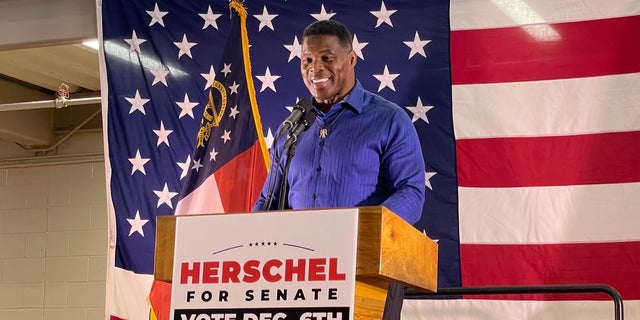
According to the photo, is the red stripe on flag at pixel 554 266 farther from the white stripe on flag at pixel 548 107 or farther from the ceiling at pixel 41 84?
the ceiling at pixel 41 84

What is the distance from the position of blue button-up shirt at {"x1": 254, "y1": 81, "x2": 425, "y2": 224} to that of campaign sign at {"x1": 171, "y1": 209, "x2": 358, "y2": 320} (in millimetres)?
501

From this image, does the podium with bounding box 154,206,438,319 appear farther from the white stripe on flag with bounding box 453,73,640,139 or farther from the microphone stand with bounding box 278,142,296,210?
the white stripe on flag with bounding box 453,73,640,139

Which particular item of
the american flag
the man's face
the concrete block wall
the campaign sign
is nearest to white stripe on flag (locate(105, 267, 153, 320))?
the american flag

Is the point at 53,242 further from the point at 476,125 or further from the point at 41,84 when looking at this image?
the point at 476,125

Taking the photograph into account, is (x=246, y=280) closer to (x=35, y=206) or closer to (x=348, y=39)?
(x=348, y=39)

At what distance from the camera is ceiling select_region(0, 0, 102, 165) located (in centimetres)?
491

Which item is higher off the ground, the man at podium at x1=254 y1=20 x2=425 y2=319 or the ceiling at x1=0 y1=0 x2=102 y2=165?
the ceiling at x1=0 y1=0 x2=102 y2=165

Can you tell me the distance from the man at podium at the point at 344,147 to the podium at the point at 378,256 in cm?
34

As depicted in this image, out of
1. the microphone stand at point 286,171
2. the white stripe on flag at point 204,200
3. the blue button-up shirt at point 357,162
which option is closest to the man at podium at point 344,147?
the blue button-up shirt at point 357,162

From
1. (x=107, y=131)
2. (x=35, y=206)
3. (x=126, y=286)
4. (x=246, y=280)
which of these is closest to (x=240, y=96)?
(x=107, y=131)

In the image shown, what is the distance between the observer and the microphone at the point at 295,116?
209 centimetres

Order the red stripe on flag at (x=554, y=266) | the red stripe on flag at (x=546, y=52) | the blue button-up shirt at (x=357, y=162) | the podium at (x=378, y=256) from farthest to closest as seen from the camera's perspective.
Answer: the red stripe on flag at (x=546, y=52), the red stripe on flag at (x=554, y=266), the blue button-up shirt at (x=357, y=162), the podium at (x=378, y=256)

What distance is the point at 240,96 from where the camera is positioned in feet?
13.9

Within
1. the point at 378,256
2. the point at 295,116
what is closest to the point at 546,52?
the point at 295,116
